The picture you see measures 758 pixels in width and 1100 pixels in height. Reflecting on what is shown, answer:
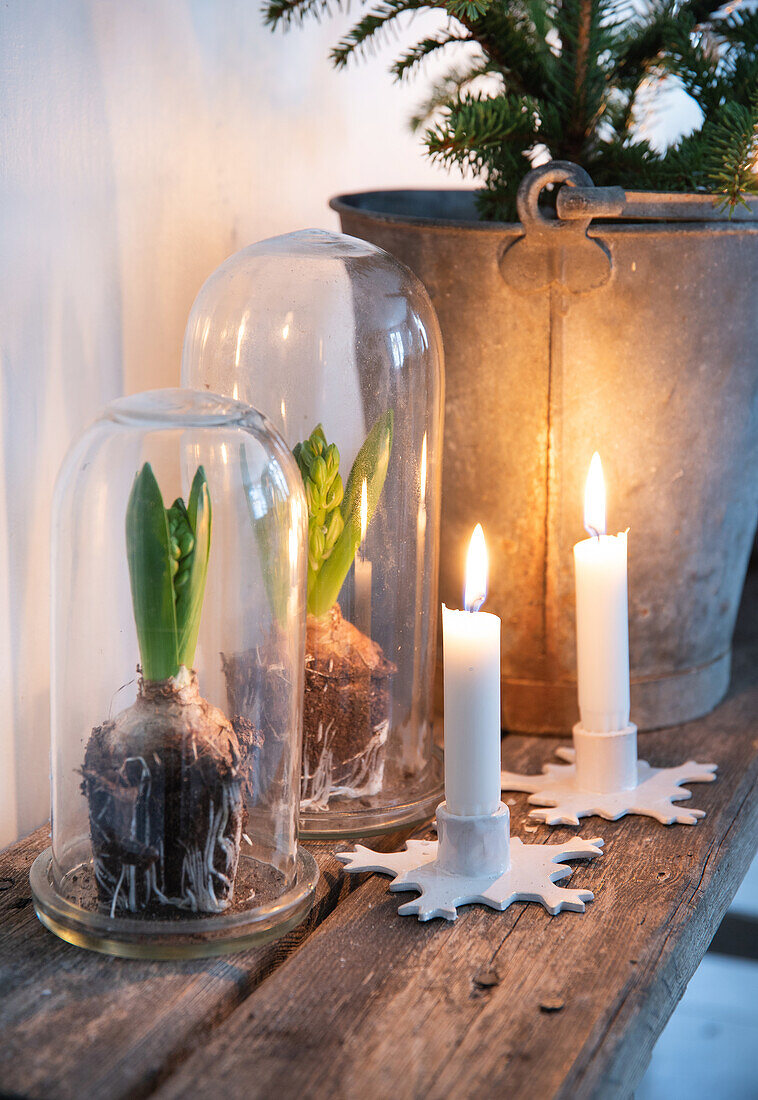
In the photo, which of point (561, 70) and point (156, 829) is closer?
point (156, 829)

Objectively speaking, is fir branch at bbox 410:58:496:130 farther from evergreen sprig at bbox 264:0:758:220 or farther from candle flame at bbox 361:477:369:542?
candle flame at bbox 361:477:369:542

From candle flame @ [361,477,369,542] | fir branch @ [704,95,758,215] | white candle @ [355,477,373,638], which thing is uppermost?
fir branch @ [704,95,758,215]

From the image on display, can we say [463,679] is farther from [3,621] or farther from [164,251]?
[164,251]

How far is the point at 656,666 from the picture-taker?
2.83ft

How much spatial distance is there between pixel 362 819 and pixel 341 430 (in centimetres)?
24

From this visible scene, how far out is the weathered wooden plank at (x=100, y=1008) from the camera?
1.51 feet

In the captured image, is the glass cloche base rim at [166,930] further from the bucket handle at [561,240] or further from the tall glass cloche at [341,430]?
the bucket handle at [561,240]

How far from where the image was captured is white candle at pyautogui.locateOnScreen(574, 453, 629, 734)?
2.35 ft

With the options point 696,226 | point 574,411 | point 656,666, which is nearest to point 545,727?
point 656,666

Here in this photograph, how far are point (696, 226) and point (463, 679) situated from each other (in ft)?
1.19

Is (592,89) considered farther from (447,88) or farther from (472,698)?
(472,698)

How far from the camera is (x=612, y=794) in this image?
0.73 metres

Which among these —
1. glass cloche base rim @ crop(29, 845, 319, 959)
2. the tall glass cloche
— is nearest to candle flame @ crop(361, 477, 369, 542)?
the tall glass cloche

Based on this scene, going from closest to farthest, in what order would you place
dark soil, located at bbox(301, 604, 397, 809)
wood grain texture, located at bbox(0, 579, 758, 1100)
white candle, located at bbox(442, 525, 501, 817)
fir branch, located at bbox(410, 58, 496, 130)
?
1. wood grain texture, located at bbox(0, 579, 758, 1100)
2. white candle, located at bbox(442, 525, 501, 817)
3. dark soil, located at bbox(301, 604, 397, 809)
4. fir branch, located at bbox(410, 58, 496, 130)
